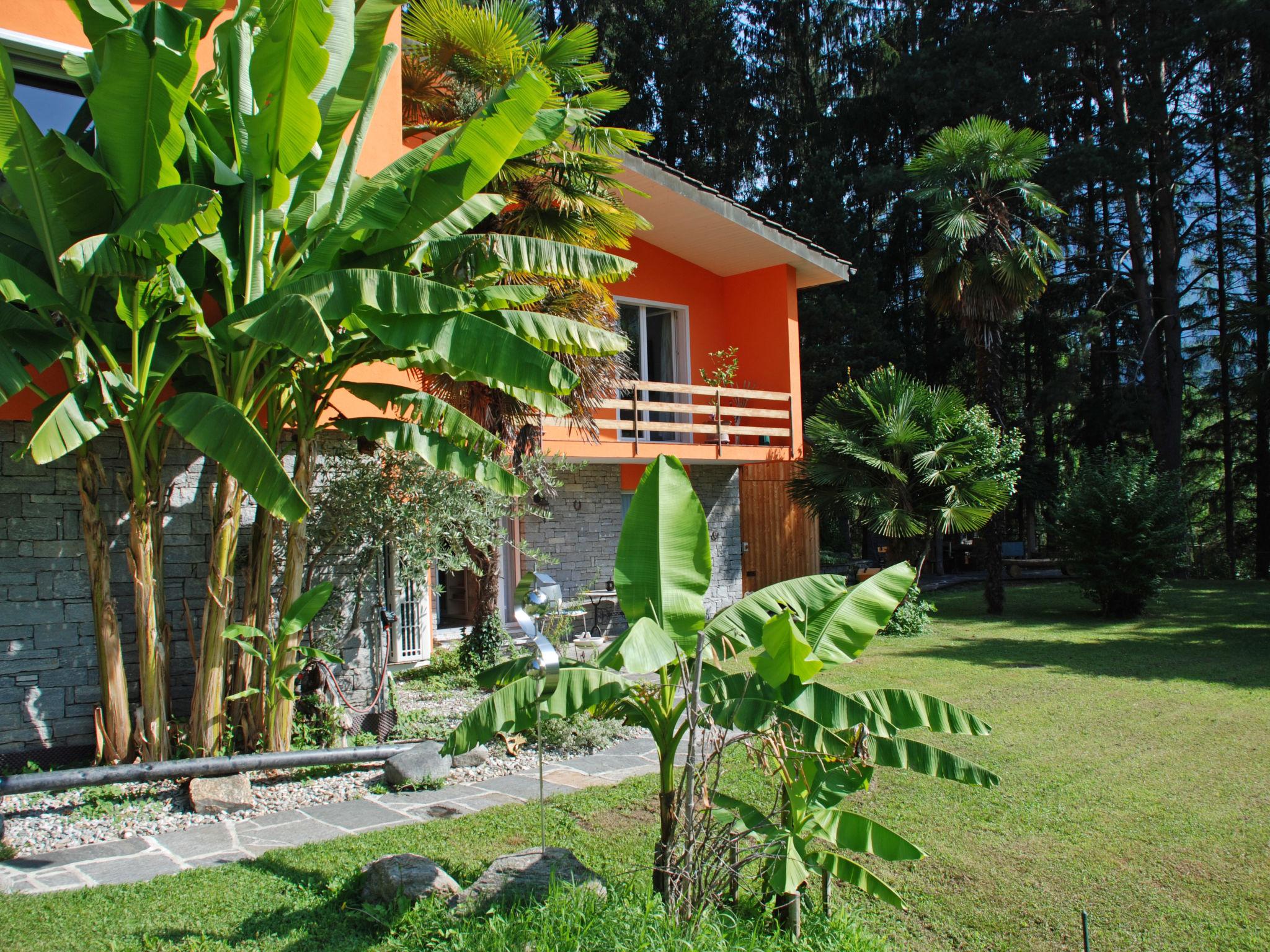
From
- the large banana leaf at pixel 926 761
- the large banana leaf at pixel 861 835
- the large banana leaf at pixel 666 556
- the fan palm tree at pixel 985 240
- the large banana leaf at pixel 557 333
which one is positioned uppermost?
the fan palm tree at pixel 985 240

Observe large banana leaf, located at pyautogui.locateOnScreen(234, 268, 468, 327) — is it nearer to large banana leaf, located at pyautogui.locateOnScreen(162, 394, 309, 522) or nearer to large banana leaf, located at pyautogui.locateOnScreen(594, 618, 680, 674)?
large banana leaf, located at pyautogui.locateOnScreen(162, 394, 309, 522)

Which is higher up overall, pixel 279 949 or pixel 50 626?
pixel 50 626

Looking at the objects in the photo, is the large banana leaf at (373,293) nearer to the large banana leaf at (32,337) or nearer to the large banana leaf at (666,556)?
the large banana leaf at (32,337)

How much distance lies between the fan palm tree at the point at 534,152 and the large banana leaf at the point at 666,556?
5.07 metres

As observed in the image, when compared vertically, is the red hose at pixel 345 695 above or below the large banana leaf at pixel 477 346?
below

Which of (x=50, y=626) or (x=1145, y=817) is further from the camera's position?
(x=50, y=626)

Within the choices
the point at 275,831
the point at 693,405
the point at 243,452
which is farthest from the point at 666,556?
the point at 693,405

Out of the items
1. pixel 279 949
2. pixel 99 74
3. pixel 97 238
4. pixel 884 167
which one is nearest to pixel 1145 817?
pixel 279 949

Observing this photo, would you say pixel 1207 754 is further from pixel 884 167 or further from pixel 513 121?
pixel 884 167

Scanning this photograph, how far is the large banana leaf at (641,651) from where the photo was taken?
13.1 ft

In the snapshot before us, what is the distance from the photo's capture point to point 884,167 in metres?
26.6

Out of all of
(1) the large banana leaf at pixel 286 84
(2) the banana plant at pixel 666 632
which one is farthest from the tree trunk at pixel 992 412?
(1) the large banana leaf at pixel 286 84

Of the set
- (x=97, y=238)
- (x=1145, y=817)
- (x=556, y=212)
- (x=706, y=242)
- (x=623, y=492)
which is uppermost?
(x=706, y=242)

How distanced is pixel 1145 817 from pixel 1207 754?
2.06 metres
